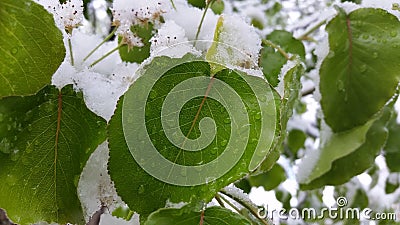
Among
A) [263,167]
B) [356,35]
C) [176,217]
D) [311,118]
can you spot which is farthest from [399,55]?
[311,118]

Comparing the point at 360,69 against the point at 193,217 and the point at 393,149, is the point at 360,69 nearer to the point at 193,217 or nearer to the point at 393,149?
the point at 193,217

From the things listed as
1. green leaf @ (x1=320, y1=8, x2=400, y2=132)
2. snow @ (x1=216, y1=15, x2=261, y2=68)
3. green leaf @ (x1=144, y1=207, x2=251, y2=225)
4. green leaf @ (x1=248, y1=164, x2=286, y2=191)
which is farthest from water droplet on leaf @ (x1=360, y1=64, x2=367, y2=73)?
green leaf @ (x1=248, y1=164, x2=286, y2=191)

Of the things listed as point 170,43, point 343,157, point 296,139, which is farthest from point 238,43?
point 296,139

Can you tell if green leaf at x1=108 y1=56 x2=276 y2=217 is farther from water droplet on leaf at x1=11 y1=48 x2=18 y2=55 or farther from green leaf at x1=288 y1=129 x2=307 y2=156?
green leaf at x1=288 y1=129 x2=307 y2=156

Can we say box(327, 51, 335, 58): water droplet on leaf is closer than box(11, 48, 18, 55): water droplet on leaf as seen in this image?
No

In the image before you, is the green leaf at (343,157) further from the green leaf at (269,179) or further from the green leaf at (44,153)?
the green leaf at (269,179)

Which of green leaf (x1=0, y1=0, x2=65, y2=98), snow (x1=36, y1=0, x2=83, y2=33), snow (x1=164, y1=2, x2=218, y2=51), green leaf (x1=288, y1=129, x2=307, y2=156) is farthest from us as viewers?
green leaf (x1=288, y1=129, x2=307, y2=156)

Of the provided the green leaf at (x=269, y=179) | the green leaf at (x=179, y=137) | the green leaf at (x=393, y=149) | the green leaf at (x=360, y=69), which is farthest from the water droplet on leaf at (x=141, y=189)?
the green leaf at (x=393, y=149)
